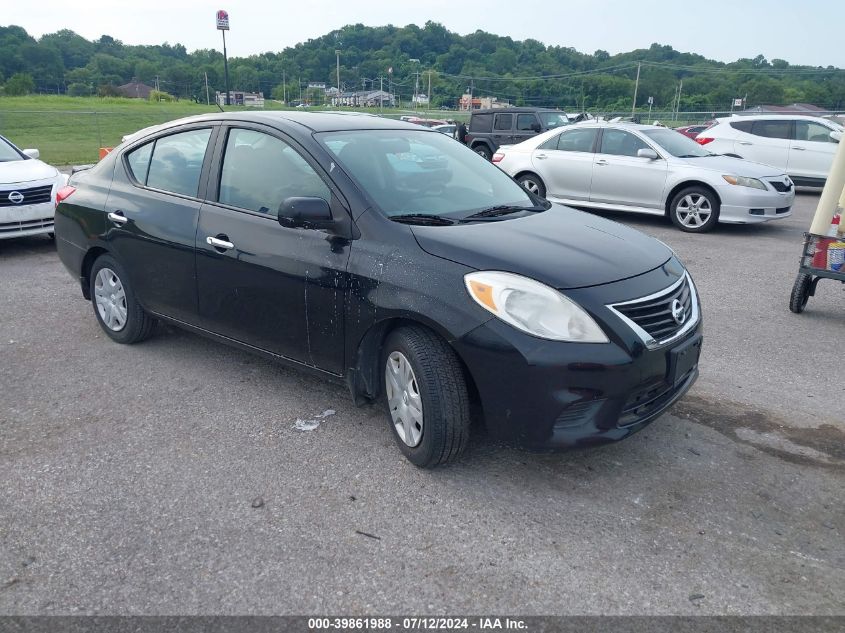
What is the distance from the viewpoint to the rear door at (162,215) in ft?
14.6

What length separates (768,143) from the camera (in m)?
14.3

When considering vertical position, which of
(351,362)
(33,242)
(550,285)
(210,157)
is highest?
(210,157)

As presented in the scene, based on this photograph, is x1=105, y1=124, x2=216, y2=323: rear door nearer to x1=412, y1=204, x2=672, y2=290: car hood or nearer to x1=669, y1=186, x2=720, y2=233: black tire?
x1=412, y1=204, x2=672, y2=290: car hood

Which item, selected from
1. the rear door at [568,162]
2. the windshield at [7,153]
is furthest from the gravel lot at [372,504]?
the rear door at [568,162]

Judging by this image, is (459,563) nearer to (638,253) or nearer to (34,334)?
(638,253)

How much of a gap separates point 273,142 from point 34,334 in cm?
284

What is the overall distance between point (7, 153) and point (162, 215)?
247 inches

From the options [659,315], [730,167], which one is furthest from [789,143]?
[659,315]

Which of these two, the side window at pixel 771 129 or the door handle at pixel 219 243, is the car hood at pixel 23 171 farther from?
the side window at pixel 771 129

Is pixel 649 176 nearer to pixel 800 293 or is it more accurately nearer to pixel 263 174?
pixel 800 293

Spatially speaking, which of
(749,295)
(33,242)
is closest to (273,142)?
(749,295)

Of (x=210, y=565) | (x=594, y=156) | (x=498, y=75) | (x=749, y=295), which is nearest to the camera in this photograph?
(x=210, y=565)

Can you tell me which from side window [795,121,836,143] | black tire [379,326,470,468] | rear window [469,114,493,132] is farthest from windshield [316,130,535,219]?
rear window [469,114,493,132]

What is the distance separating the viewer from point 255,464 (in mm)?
3561
